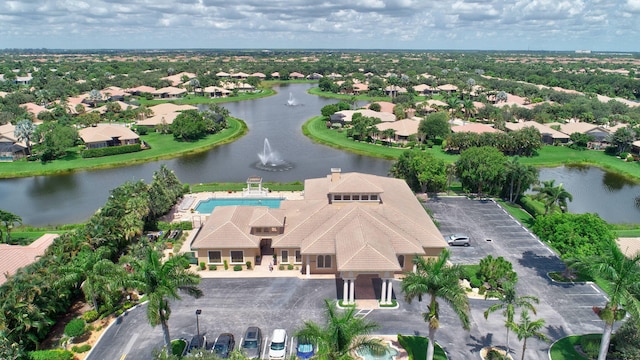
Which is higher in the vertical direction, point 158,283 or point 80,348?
point 158,283

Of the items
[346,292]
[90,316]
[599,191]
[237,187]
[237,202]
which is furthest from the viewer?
[599,191]

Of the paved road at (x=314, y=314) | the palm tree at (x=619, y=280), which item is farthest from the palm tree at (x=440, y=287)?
the palm tree at (x=619, y=280)

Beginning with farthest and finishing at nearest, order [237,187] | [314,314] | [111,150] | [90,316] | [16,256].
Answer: [111,150], [237,187], [16,256], [314,314], [90,316]

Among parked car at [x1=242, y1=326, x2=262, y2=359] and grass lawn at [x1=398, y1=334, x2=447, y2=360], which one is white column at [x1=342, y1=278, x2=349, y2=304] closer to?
grass lawn at [x1=398, y1=334, x2=447, y2=360]

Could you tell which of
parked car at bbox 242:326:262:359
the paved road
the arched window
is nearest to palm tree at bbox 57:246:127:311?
the paved road

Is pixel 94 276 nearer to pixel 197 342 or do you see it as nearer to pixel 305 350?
pixel 197 342

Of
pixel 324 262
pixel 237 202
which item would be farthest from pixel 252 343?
pixel 237 202
